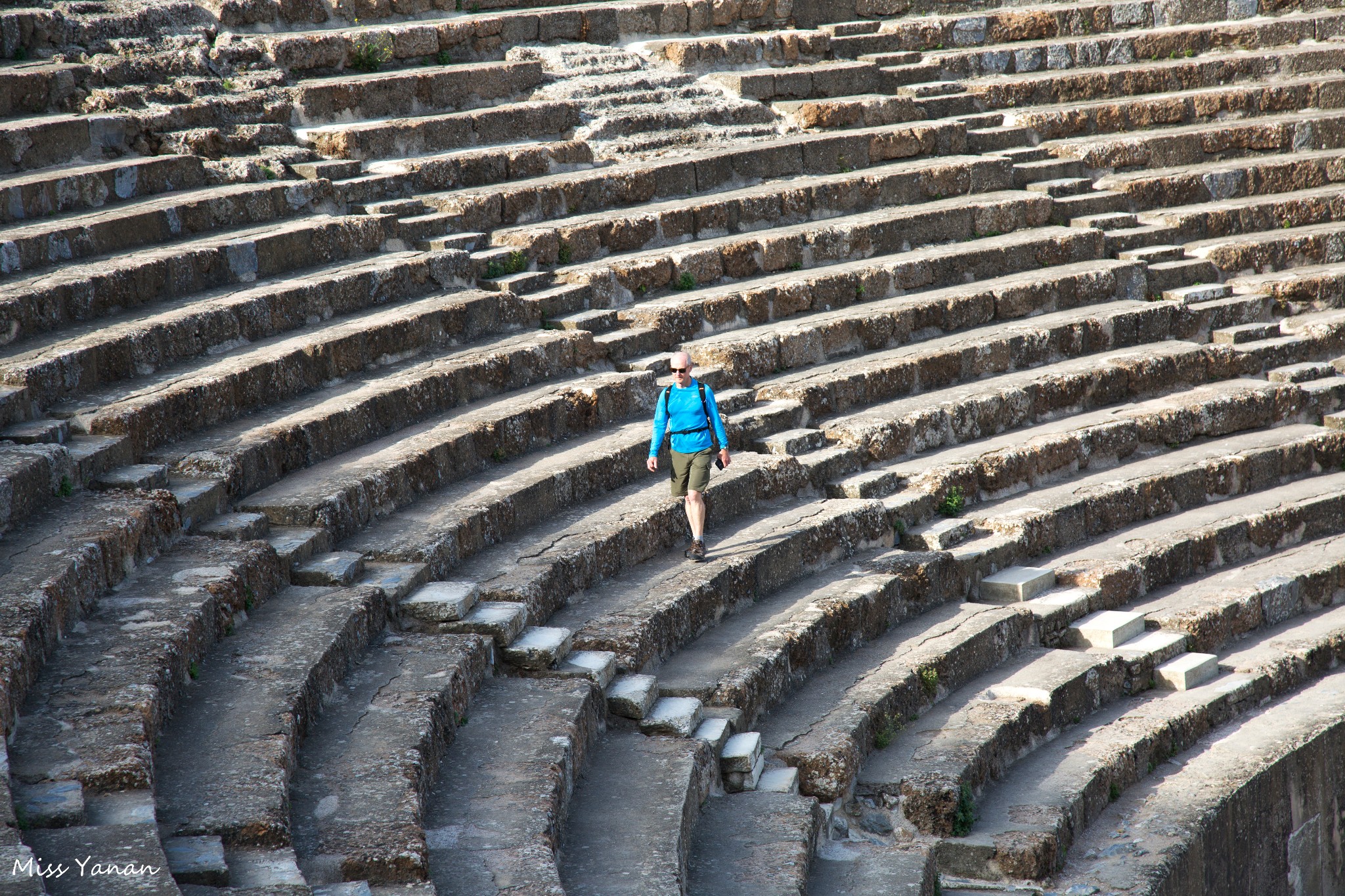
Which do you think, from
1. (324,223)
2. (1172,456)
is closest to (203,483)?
(324,223)

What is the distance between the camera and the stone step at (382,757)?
3969mm

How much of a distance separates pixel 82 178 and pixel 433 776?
543 centimetres

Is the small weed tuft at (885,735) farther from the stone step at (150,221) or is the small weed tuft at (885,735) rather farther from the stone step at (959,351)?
the stone step at (150,221)

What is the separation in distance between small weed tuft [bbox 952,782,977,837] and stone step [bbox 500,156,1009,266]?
502 cm

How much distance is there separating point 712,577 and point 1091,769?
2.12 m

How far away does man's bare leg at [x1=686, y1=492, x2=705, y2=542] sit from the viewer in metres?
7.06

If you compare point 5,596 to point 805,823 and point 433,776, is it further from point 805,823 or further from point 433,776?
point 805,823

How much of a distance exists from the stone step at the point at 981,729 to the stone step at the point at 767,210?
4225 millimetres

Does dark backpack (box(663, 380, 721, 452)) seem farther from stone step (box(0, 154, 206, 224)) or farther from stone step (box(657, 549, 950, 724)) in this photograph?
stone step (box(0, 154, 206, 224))

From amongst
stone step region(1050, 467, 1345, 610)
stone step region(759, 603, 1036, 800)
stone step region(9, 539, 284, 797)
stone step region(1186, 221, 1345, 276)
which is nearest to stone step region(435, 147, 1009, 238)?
stone step region(1186, 221, 1345, 276)

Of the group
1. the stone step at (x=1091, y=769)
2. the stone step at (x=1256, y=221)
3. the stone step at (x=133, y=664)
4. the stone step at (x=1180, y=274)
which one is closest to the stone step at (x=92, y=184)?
the stone step at (x=133, y=664)

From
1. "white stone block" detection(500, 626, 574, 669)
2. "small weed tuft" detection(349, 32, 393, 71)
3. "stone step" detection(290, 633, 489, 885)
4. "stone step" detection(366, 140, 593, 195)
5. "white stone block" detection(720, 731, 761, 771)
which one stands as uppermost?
"small weed tuft" detection(349, 32, 393, 71)

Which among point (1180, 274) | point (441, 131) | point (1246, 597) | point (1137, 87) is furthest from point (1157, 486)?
point (1137, 87)

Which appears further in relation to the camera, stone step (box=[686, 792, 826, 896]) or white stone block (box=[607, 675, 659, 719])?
white stone block (box=[607, 675, 659, 719])
